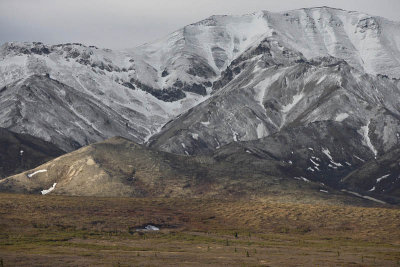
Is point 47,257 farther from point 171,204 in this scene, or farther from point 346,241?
point 171,204

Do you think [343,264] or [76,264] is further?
[343,264]

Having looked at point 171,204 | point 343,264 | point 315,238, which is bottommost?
point 171,204

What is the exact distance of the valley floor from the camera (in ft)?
289

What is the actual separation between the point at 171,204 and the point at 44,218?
1403 inches

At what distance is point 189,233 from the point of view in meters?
132

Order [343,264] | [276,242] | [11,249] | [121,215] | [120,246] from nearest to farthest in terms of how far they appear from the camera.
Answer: [343,264], [11,249], [120,246], [276,242], [121,215]

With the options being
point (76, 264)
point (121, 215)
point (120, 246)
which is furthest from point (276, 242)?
point (76, 264)

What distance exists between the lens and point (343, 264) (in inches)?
3374

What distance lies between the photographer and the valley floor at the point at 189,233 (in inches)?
3472

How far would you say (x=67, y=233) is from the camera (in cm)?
12050

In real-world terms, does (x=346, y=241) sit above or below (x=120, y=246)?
below

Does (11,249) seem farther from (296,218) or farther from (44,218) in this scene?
(296,218)

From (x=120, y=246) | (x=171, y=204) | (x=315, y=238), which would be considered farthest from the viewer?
(x=171, y=204)

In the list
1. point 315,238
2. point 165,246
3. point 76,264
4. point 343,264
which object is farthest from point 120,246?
point 315,238
